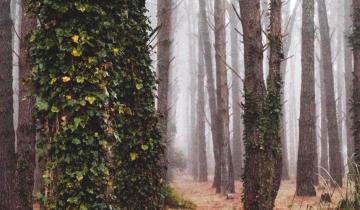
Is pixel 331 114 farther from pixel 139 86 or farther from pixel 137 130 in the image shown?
pixel 139 86

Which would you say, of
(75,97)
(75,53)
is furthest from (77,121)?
(75,53)

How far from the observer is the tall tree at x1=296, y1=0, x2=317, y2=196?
14.4m

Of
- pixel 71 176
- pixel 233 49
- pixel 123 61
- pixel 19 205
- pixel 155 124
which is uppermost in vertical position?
pixel 233 49

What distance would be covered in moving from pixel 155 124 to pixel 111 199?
2.01 metres

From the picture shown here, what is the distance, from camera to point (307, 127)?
47.9 ft

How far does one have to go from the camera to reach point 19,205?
10070 millimetres

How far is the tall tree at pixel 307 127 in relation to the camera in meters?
14.4

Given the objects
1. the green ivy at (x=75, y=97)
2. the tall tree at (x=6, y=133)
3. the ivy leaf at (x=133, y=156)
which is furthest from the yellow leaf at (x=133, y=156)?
the tall tree at (x=6, y=133)

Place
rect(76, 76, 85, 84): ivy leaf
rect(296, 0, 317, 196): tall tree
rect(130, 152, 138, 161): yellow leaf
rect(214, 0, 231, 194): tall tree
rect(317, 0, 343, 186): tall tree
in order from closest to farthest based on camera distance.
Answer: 1. rect(76, 76, 85, 84): ivy leaf
2. rect(130, 152, 138, 161): yellow leaf
3. rect(296, 0, 317, 196): tall tree
4. rect(214, 0, 231, 194): tall tree
5. rect(317, 0, 343, 186): tall tree

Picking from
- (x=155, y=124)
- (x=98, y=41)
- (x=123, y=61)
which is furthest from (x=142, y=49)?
(x=98, y=41)

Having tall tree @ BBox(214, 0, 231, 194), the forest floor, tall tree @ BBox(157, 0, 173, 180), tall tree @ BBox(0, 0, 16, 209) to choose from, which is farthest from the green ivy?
tall tree @ BBox(214, 0, 231, 194)

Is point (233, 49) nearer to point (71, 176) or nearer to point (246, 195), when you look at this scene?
point (246, 195)

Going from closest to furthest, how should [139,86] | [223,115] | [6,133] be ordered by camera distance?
[139,86] < [6,133] < [223,115]

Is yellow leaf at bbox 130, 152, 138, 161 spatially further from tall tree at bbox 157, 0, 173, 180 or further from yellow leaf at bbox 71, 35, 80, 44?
tall tree at bbox 157, 0, 173, 180
